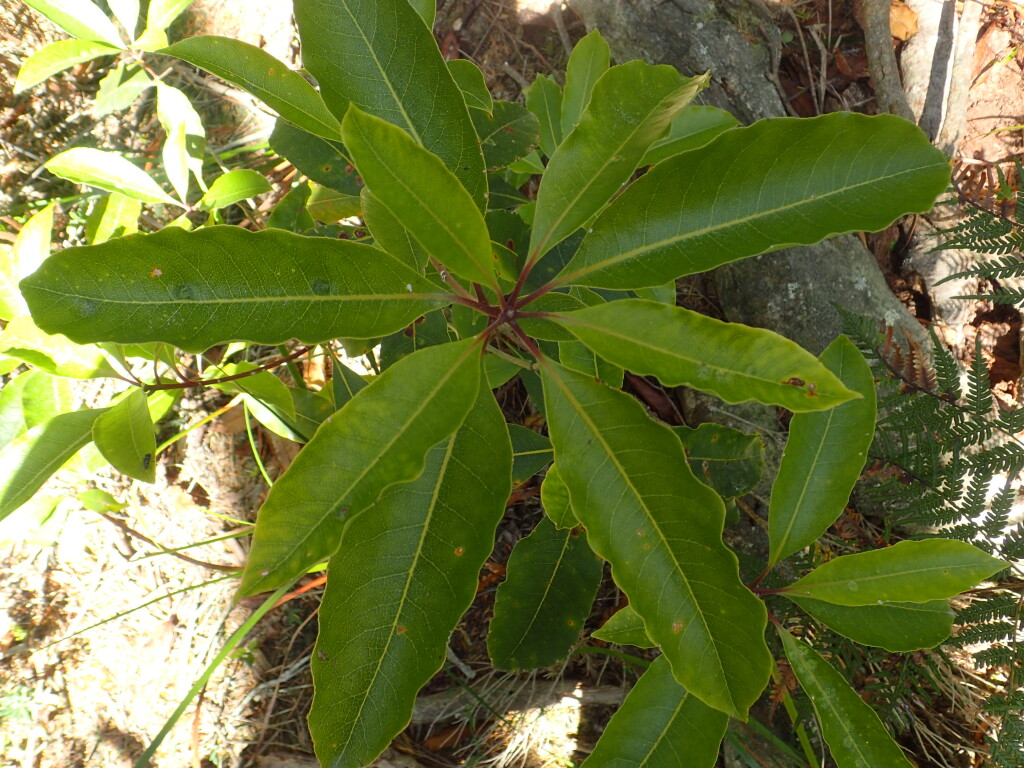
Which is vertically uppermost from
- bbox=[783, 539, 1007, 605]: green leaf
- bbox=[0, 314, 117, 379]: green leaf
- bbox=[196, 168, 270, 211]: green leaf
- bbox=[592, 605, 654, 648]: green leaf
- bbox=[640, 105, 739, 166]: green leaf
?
bbox=[196, 168, 270, 211]: green leaf

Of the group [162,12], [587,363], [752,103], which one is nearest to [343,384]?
[587,363]

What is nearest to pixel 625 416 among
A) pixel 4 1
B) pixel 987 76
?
pixel 987 76

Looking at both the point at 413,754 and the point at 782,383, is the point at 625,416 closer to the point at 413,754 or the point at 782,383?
the point at 782,383

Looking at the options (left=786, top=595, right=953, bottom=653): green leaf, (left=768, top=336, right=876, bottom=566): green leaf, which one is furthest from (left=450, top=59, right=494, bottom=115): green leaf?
(left=786, top=595, right=953, bottom=653): green leaf

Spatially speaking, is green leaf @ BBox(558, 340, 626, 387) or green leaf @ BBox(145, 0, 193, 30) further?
green leaf @ BBox(145, 0, 193, 30)

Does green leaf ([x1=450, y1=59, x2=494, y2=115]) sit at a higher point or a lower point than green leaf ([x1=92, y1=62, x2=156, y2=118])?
lower

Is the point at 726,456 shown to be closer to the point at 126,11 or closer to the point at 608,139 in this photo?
the point at 608,139

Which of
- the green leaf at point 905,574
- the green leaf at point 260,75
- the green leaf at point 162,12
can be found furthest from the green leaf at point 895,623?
the green leaf at point 162,12

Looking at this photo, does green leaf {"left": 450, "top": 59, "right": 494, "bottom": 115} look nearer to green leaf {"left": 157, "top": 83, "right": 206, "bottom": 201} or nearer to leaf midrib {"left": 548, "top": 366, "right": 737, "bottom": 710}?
leaf midrib {"left": 548, "top": 366, "right": 737, "bottom": 710}
